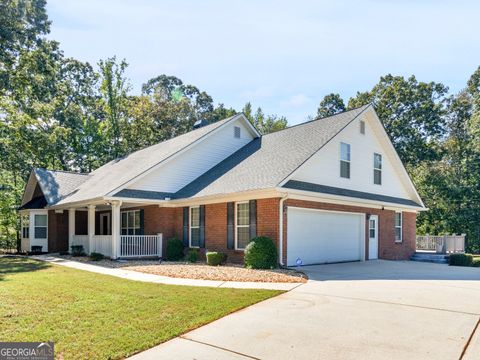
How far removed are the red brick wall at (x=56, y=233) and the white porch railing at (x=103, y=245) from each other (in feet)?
16.4

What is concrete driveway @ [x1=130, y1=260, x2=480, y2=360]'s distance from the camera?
199 inches

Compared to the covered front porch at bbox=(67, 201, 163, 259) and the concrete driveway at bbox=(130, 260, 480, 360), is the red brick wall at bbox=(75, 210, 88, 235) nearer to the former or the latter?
the covered front porch at bbox=(67, 201, 163, 259)

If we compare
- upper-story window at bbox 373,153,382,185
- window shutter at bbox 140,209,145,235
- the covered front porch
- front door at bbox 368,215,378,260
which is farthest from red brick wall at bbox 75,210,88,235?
upper-story window at bbox 373,153,382,185

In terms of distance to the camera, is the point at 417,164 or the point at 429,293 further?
the point at 417,164

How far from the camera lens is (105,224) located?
77.8ft

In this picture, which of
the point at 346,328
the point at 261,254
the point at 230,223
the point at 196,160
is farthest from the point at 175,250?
the point at 346,328

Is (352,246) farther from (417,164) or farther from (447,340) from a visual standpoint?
(417,164)

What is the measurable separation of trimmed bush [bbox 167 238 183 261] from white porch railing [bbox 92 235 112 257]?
98.5 inches

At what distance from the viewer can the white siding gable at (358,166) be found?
15102 mm

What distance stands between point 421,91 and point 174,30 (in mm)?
32983

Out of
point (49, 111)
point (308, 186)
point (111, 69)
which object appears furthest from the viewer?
point (111, 69)

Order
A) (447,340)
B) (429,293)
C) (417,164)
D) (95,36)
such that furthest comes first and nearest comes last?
(417,164) < (95,36) < (429,293) < (447,340)

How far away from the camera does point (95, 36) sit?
523 inches

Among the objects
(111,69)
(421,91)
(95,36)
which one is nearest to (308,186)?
(95,36)
